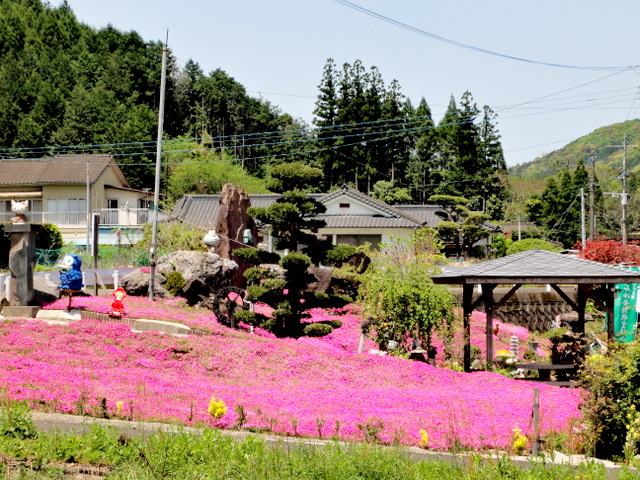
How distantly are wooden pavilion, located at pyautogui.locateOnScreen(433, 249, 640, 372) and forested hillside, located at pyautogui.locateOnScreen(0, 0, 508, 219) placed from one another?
4035cm

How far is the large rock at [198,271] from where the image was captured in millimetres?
23688

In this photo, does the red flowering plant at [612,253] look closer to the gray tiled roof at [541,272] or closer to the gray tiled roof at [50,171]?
the gray tiled roof at [541,272]

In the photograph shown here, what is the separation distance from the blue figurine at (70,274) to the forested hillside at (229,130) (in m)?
39.4

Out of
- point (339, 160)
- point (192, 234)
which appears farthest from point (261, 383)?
point (339, 160)

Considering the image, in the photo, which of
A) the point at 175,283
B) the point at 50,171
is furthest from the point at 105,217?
the point at 175,283

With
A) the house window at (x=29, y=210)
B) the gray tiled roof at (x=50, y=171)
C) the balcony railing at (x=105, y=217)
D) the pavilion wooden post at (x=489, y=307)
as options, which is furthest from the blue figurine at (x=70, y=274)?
the house window at (x=29, y=210)

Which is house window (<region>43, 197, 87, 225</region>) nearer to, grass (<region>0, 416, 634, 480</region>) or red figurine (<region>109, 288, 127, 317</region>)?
red figurine (<region>109, 288, 127, 317</region>)

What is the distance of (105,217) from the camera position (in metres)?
46.2

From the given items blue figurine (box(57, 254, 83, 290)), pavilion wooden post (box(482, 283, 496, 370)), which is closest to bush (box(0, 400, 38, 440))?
blue figurine (box(57, 254, 83, 290))

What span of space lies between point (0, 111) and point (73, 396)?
65.0 m

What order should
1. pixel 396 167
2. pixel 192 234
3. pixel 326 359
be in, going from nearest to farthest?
pixel 326 359, pixel 192 234, pixel 396 167

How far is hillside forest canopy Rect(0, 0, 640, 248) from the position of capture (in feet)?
211

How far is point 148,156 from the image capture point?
65.6m

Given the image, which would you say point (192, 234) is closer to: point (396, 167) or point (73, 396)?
point (73, 396)
